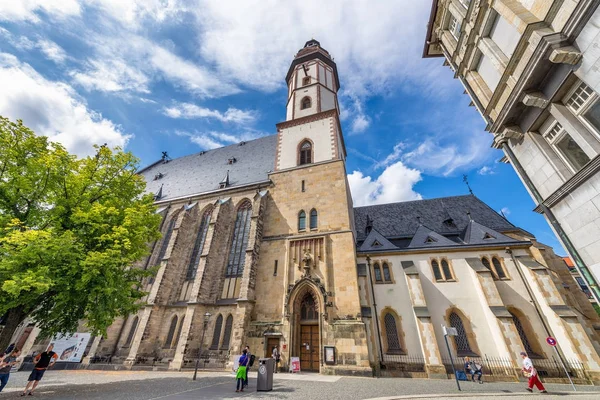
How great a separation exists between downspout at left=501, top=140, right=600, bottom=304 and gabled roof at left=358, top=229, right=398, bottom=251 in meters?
10.7

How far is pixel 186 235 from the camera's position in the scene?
1900 cm

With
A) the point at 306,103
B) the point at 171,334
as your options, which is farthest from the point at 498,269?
the point at 171,334

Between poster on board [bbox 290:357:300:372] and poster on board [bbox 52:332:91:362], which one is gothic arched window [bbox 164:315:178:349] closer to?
poster on board [bbox 52:332:91:362]

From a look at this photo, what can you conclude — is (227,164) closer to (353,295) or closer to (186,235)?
(186,235)

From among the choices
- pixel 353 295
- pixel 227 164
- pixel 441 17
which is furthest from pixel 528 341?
pixel 227 164

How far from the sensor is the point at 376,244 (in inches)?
714

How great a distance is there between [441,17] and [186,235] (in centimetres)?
2043

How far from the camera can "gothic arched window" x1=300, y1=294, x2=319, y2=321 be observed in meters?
13.9

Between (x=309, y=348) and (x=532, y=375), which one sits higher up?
(x=309, y=348)

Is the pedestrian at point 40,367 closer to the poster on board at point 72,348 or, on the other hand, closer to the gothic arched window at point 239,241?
the gothic arched window at point 239,241

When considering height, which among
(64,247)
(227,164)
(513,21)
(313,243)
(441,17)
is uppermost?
(227,164)

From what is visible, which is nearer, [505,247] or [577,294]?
[577,294]

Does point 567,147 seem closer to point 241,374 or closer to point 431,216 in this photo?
point 241,374

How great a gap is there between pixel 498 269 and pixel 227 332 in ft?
56.5
